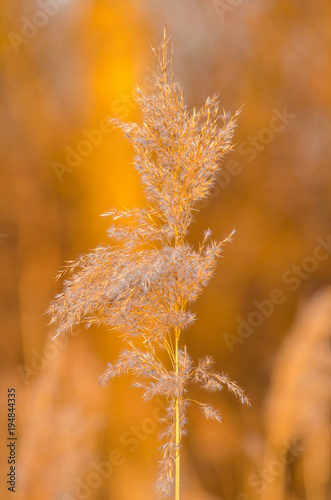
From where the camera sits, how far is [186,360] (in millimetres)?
1502

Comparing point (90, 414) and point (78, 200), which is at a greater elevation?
point (78, 200)

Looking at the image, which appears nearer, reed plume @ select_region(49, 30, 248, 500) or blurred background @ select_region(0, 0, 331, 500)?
reed plume @ select_region(49, 30, 248, 500)

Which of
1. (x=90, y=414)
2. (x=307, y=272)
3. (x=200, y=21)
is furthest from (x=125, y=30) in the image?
(x=90, y=414)

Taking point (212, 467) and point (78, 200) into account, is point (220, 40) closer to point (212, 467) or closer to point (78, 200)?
point (78, 200)

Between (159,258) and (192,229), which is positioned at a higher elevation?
(192,229)

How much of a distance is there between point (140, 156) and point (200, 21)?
4.06ft

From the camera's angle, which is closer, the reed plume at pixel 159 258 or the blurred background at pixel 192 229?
the reed plume at pixel 159 258

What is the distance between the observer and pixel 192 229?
2.31 m

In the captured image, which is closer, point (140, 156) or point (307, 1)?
point (140, 156)

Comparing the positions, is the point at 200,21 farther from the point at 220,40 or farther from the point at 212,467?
the point at 212,467

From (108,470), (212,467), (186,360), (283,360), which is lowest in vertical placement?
(108,470)

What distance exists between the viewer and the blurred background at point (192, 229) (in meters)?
2.24

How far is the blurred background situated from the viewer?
2242 mm

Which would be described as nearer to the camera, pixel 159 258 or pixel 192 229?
pixel 159 258
